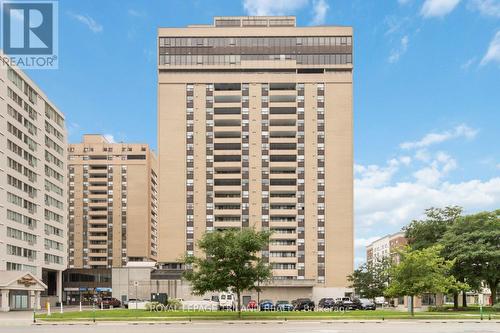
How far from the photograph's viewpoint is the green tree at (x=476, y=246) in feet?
224

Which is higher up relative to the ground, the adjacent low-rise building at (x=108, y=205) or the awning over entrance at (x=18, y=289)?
the adjacent low-rise building at (x=108, y=205)

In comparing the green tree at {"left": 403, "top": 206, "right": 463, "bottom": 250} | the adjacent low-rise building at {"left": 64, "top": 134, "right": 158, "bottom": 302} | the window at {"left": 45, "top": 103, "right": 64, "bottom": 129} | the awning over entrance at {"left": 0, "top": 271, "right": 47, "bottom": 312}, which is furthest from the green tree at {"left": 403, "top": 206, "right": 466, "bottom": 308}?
the adjacent low-rise building at {"left": 64, "top": 134, "right": 158, "bottom": 302}

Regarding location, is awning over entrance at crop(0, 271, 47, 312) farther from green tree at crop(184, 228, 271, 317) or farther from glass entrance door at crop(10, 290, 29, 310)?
green tree at crop(184, 228, 271, 317)

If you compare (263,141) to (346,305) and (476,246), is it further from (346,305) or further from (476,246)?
(476,246)

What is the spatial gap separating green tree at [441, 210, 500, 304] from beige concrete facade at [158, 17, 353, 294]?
1803 inches

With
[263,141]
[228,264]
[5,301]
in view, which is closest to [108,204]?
[263,141]

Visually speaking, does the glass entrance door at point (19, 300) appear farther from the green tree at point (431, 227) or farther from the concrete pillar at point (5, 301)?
the green tree at point (431, 227)

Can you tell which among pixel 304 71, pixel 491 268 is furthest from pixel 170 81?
pixel 491 268

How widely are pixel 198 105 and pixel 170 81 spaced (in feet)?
25.2

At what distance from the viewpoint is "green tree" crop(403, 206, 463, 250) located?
3120 inches

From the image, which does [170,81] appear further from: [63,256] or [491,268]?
[491,268]

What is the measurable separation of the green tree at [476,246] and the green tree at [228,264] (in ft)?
86.4

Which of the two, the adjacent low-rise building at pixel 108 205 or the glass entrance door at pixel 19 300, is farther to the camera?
the adjacent low-rise building at pixel 108 205

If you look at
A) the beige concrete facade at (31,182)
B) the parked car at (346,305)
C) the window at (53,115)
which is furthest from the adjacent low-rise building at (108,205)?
the parked car at (346,305)
